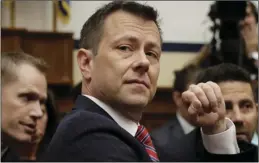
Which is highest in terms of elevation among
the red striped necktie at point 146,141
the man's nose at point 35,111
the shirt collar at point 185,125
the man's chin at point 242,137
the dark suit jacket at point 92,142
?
the dark suit jacket at point 92,142

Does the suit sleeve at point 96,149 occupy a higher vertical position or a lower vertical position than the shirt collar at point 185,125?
higher

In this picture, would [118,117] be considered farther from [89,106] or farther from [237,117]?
[237,117]

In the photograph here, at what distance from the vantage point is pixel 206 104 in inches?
41.7

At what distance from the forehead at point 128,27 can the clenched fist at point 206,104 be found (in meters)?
0.17

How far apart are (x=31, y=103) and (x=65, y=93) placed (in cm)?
323

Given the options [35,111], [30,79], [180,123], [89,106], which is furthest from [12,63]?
[180,123]

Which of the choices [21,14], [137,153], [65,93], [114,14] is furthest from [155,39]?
[21,14]

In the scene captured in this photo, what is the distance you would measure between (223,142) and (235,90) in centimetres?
44

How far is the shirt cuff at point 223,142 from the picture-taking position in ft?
3.91

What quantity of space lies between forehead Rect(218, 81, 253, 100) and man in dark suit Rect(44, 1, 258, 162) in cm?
40

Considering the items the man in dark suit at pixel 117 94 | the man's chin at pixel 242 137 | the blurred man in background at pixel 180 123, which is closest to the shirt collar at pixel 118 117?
the man in dark suit at pixel 117 94

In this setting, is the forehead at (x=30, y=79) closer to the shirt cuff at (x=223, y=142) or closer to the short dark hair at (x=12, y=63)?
the short dark hair at (x=12, y=63)

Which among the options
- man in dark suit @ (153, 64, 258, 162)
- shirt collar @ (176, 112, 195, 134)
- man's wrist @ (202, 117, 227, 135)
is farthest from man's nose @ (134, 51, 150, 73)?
shirt collar @ (176, 112, 195, 134)

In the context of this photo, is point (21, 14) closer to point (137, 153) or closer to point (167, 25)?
point (167, 25)
